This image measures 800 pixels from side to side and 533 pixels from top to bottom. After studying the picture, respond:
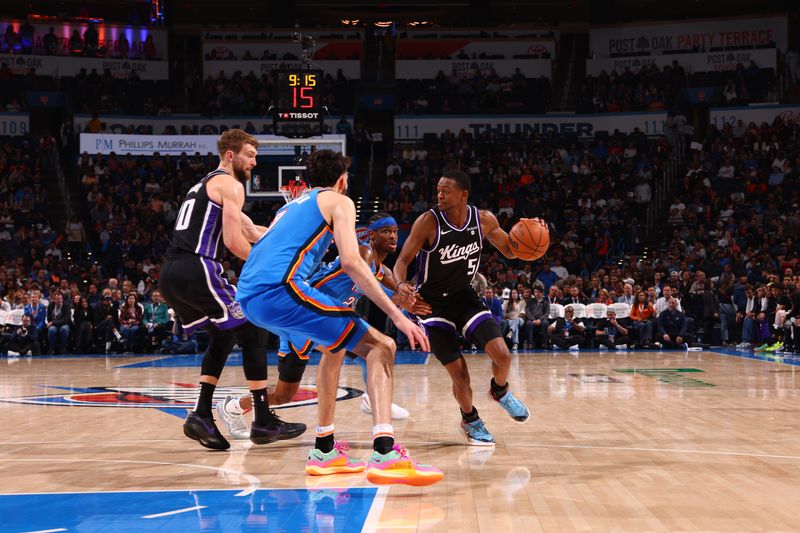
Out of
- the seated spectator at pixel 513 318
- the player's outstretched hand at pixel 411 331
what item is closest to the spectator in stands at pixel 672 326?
the seated spectator at pixel 513 318

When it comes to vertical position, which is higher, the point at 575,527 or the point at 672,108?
the point at 672,108

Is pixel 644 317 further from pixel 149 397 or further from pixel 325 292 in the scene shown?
pixel 325 292

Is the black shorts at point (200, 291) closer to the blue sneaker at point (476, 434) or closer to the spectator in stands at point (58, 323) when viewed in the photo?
the blue sneaker at point (476, 434)

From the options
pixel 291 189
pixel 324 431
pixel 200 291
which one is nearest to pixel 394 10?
pixel 291 189

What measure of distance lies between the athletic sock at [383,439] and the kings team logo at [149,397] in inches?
140

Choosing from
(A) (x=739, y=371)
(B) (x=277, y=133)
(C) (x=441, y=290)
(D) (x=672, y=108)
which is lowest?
(A) (x=739, y=371)

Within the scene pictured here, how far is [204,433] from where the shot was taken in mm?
6117

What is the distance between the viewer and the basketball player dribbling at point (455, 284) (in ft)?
21.6

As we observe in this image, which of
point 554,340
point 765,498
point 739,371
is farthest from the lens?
point 554,340

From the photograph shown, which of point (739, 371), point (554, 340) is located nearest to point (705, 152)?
point (554, 340)

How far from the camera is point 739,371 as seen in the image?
40.8 feet

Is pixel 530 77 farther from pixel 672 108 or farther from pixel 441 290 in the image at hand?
pixel 441 290

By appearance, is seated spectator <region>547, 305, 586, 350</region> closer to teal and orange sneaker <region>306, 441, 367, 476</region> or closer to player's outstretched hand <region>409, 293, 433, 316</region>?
player's outstretched hand <region>409, 293, 433, 316</region>

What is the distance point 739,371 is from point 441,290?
23.5 ft
